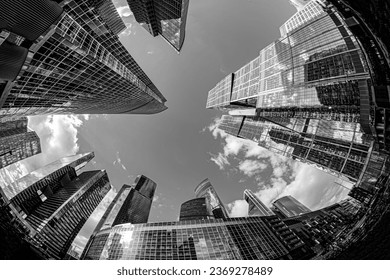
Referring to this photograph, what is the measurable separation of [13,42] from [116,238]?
8049 cm

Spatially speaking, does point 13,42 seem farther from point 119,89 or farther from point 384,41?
point 119,89

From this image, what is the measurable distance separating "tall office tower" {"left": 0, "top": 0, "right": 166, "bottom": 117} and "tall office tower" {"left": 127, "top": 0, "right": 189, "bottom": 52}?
34797 mm

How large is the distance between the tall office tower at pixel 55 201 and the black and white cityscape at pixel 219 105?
1115 millimetres

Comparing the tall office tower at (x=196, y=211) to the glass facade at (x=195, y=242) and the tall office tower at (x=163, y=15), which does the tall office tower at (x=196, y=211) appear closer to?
the glass facade at (x=195, y=242)

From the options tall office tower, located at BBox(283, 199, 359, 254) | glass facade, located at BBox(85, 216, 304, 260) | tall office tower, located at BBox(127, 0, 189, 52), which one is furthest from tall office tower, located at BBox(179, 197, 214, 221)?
tall office tower, located at BBox(127, 0, 189, 52)

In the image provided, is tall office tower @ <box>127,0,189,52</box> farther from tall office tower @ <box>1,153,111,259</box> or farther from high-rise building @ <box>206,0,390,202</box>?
tall office tower @ <box>1,153,111,259</box>

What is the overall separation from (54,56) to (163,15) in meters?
80.1

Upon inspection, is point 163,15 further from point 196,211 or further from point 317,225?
point 317,225

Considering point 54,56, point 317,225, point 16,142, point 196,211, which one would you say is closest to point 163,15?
point 54,56

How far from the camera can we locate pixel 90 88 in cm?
6494

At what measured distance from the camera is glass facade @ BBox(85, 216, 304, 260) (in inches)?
2530

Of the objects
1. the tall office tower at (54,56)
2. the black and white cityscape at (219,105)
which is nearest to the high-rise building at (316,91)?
the black and white cityscape at (219,105)

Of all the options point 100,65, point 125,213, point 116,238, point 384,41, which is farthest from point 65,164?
point 384,41

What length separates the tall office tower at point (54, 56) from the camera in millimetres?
20984
